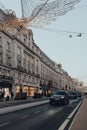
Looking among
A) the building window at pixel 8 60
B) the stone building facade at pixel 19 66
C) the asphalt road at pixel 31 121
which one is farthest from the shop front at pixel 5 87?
the asphalt road at pixel 31 121

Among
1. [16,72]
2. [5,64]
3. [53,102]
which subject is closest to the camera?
[53,102]

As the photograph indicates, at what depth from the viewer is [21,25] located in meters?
10.4

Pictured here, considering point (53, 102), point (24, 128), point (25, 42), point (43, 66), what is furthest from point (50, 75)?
point (24, 128)

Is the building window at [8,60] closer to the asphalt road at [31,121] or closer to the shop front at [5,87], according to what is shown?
the shop front at [5,87]

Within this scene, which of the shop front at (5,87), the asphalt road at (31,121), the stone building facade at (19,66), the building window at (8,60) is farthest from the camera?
the building window at (8,60)

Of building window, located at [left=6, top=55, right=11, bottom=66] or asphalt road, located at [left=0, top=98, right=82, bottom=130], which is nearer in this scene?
A: asphalt road, located at [left=0, top=98, right=82, bottom=130]

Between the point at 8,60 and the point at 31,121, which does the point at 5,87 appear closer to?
the point at 8,60

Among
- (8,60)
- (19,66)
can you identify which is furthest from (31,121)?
(19,66)

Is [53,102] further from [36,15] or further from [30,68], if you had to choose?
[30,68]

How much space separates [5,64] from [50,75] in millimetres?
69628

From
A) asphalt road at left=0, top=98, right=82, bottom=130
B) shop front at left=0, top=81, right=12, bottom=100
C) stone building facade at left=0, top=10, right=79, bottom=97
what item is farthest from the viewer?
stone building facade at left=0, top=10, right=79, bottom=97

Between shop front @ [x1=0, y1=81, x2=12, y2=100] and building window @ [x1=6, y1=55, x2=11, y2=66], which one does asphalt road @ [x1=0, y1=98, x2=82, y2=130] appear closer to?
shop front @ [x1=0, y1=81, x2=12, y2=100]

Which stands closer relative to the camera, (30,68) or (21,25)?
(21,25)

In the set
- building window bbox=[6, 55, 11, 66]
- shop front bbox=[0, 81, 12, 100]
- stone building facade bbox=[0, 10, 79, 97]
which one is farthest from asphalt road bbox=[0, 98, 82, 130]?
building window bbox=[6, 55, 11, 66]
